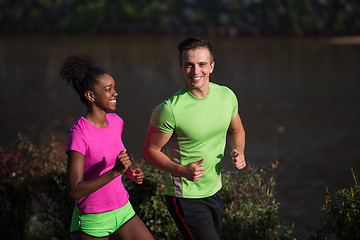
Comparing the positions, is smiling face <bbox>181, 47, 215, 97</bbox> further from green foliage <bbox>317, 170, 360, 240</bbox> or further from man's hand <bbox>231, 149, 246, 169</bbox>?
green foliage <bbox>317, 170, 360, 240</bbox>

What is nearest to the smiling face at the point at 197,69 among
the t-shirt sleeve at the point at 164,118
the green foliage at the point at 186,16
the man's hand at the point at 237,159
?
the t-shirt sleeve at the point at 164,118

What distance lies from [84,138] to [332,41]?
1825 cm

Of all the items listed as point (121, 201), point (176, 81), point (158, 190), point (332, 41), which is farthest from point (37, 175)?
point (332, 41)

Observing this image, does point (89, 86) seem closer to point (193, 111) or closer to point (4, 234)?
point (193, 111)

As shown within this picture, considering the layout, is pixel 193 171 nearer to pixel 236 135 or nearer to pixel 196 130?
pixel 196 130

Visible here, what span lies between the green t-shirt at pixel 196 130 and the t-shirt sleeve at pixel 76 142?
1.58 ft

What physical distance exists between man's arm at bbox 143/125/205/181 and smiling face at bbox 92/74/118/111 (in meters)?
0.33

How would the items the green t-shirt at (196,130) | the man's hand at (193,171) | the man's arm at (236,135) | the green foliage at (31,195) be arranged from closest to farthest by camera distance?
1. the man's hand at (193,171)
2. the green t-shirt at (196,130)
3. the man's arm at (236,135)
4. the green foliage at (31,195)

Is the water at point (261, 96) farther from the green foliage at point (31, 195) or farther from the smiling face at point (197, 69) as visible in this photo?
the smiling face at point (197, 69)

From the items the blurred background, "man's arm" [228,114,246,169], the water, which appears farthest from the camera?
the blurred background

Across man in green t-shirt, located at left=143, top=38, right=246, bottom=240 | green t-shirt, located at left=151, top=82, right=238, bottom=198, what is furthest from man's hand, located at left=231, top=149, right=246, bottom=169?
green t-shirt, located at left=151, top=82, right=238, bottom=198

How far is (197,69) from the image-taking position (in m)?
3.24

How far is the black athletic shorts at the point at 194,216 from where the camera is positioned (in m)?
3.30

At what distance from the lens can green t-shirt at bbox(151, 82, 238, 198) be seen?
3215 millimetres
